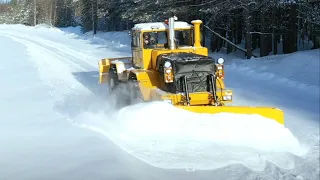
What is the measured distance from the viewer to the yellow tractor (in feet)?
28.1

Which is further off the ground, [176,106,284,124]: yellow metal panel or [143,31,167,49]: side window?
[143,31,167,49]: side window

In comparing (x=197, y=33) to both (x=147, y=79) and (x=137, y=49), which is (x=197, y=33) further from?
(x=147, y=79)

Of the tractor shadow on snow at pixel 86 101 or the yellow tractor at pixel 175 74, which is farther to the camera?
the tractor shadow on snow at pixel 86 101

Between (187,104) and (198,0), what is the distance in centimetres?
1872

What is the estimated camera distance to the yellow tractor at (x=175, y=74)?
858 cm

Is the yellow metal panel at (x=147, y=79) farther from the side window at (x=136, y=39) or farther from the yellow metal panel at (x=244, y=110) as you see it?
the yellow metal panel at (x=244, y=110)

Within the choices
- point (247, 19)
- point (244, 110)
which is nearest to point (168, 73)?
point (244, 110)

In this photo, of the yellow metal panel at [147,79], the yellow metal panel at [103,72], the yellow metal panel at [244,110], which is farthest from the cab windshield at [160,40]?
the yellow metal panel at [244,110]

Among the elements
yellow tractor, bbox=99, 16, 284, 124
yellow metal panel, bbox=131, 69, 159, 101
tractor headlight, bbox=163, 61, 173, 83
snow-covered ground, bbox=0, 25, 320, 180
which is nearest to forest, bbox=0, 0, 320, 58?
snow-covered ground, bbox=0, 25, 320, 180

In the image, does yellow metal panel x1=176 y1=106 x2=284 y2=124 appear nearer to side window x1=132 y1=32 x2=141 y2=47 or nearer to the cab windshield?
the cab windshield

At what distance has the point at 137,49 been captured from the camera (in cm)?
1115

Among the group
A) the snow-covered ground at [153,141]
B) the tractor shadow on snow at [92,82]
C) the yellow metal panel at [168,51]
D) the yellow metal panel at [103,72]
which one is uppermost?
the yellow metal panel at [168,51]

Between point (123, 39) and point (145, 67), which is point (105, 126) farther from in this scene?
point (123, 39)

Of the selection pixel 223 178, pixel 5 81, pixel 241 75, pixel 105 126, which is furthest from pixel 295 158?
pixel 5 81
